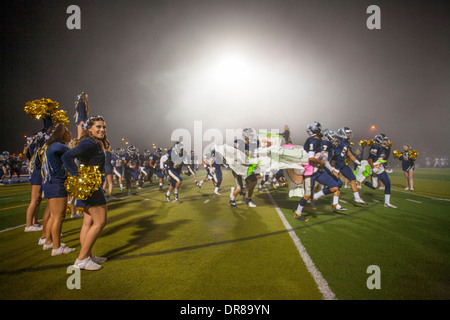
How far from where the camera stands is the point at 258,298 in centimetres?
274

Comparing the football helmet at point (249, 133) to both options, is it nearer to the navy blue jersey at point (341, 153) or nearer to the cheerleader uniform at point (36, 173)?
the navy blue jersey at point (341, 153)

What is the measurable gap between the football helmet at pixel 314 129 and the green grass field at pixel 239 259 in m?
2.63

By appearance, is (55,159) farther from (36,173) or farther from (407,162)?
(407,162)

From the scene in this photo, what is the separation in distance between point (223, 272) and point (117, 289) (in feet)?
4.98

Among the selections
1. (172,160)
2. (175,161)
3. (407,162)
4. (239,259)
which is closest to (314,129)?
(239,259)

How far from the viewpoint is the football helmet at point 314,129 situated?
6.47 m

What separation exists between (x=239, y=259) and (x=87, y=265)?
249cm

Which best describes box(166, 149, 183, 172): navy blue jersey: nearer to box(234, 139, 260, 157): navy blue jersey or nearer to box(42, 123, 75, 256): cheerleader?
box(234, 139, 260, 157): navy blue jersey

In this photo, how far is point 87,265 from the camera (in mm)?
3430

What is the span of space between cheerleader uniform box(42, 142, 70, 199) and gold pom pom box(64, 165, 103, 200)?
760 millimetres

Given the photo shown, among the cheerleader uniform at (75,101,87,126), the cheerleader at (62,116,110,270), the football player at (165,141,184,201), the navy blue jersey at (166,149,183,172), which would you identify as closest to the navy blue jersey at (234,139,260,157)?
the football player at (165,141,184,201)

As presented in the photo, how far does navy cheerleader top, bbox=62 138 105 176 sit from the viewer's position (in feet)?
10.4
